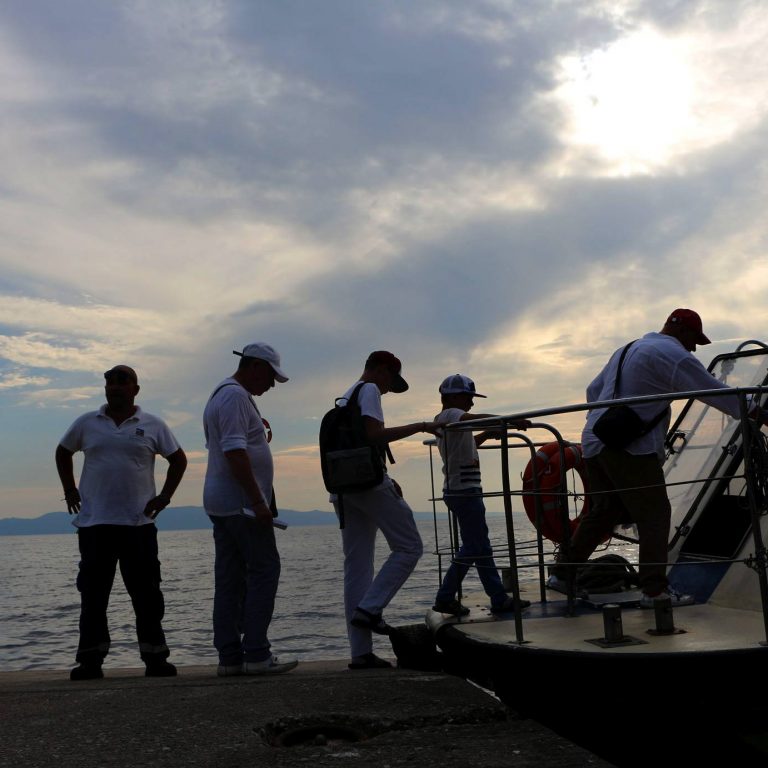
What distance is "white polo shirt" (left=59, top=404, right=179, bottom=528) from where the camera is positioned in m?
4.92

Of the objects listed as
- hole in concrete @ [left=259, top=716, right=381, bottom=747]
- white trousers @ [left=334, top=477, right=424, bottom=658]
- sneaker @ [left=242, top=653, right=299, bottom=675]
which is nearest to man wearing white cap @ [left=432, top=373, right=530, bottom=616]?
white trousers @ [left=334, top=477, right=424, bottom=658]

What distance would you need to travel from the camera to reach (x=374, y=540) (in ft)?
16.0

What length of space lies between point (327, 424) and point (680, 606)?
2086 mm

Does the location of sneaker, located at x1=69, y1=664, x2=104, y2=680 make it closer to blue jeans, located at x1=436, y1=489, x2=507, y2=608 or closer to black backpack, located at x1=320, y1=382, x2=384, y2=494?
black backpack, located at x1=320, y1=382, x2=384, y2=494

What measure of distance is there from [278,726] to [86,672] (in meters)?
1.94

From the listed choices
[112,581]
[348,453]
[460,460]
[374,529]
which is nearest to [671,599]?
[460,460]

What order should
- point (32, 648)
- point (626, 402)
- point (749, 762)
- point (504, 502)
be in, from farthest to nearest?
point (32, 648) < point (504, 502) < point (626, 402) < point (749, 762)

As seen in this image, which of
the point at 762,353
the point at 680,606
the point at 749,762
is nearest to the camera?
the point at 749,762

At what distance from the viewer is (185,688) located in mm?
3988

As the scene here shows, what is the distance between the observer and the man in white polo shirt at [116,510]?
485 centimetres

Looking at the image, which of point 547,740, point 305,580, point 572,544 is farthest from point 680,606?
point 305,580

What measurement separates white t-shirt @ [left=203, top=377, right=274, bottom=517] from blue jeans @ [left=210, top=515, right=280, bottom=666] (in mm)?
101

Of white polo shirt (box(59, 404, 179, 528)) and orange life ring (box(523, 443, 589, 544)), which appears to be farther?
orange life ring (box(523, 443, 589, 544))

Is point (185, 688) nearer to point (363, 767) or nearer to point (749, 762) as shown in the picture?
point (363, 767)
